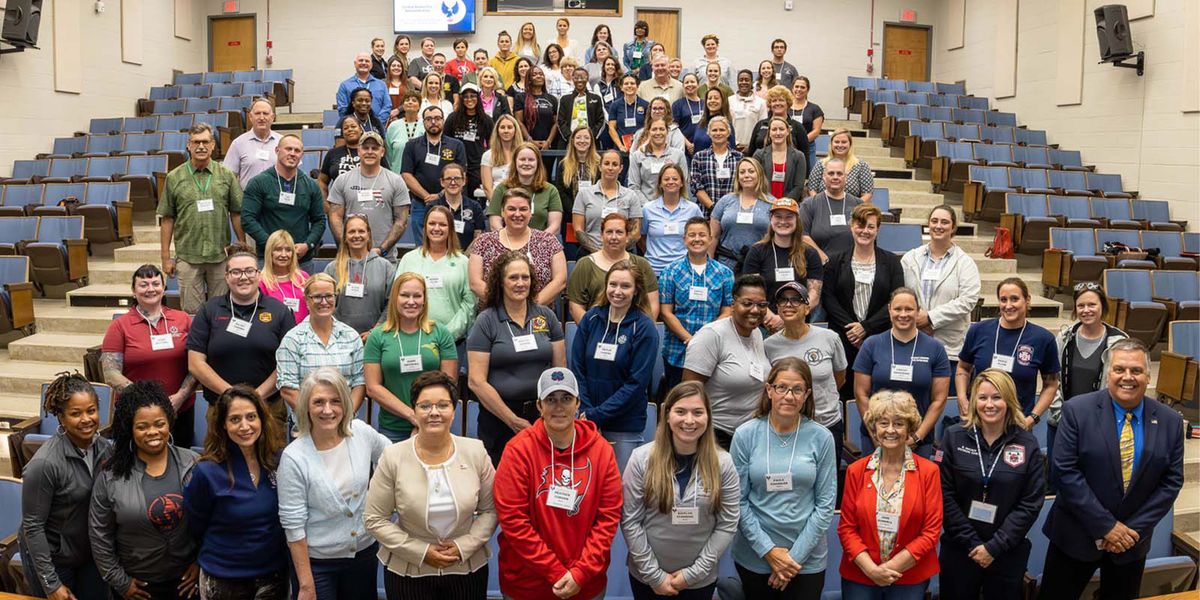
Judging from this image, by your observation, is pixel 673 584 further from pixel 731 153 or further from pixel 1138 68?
pixel 1138 68

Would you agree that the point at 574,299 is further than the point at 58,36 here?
No

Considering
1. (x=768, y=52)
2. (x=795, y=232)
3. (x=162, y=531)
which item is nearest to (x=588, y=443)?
(x=162, y=531)

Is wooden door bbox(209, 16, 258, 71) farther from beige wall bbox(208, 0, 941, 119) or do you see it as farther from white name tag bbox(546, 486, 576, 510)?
white name tag bbox(546, 486, 576, 510)

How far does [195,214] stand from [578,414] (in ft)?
9.04

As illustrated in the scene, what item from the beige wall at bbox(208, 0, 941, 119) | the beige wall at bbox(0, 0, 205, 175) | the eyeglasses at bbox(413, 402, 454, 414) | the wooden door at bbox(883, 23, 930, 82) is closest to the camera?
the eyeglasses at bbox(413, 402, 454, 414)

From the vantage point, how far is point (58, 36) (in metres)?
10.8

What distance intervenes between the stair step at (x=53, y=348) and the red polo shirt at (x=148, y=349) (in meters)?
2.52

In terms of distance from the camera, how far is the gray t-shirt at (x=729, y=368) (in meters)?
3.61

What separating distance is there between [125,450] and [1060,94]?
35.7 ft

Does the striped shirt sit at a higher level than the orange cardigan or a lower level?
higher

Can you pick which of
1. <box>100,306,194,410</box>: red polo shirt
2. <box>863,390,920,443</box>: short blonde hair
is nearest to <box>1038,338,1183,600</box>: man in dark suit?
<box>863,390,920,443</box>: short blonde hair

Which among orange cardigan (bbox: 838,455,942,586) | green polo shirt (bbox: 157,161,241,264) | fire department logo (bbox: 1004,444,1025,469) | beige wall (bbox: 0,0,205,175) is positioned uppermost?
beige wall (bbox: 0,0,205,175)

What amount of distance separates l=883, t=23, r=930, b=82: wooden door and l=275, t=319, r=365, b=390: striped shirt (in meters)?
11.9

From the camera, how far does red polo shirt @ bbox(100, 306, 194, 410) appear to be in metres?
3.95
